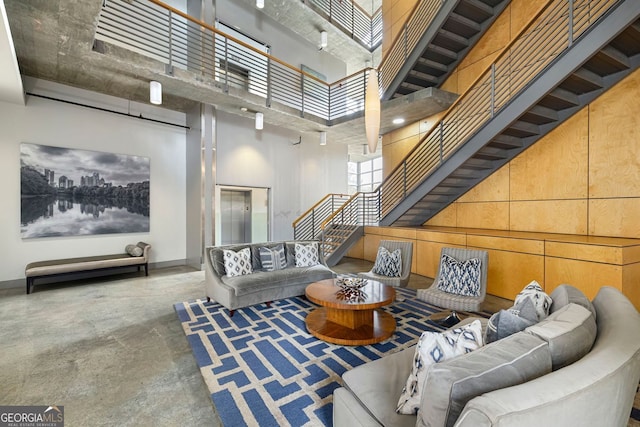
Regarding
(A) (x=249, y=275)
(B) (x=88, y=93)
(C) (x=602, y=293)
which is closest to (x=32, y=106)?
(B) (x=88, y=93)

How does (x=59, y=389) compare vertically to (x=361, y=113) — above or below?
below

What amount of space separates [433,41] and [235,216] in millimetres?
6304

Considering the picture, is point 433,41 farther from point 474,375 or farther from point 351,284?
point 474,375

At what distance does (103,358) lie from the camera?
2.72 m

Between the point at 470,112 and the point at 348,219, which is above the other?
the point at 470,112

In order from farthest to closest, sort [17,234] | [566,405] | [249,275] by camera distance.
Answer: [17,234], [249,275], [566,405]

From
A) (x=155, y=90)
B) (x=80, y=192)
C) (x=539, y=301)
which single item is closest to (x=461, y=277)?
(x=539, y=301)

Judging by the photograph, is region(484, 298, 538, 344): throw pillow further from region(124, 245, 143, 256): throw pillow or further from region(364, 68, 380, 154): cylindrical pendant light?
region(124, 245, 143, 256): throw pillow

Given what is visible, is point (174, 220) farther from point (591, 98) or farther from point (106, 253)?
point (591, 98)

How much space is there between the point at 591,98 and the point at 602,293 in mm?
3970

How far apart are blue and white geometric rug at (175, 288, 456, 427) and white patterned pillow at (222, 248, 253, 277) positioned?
0.53 metres

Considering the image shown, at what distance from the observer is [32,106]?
5.07m

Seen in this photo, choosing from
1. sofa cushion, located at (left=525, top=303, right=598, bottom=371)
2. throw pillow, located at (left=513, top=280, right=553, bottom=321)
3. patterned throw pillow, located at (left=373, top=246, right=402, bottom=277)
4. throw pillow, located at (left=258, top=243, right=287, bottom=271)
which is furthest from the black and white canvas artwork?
sofa cushion, located at (left=525, top=303, right=598, bottom=371)

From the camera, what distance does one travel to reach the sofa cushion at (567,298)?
174 cm
